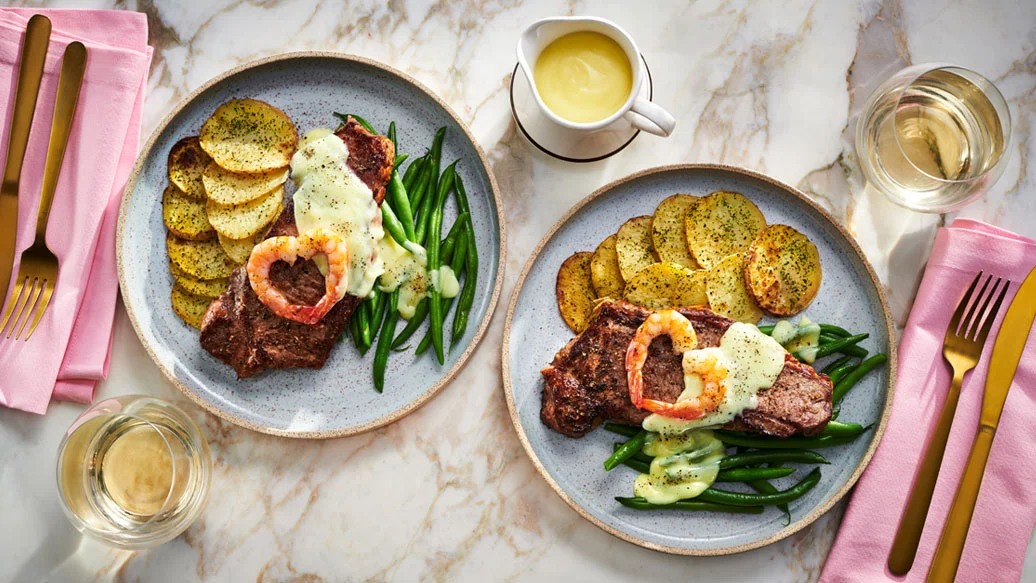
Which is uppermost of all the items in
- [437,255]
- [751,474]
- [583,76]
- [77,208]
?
[583,76]

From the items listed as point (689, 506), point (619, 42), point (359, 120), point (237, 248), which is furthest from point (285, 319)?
point (689, 506)

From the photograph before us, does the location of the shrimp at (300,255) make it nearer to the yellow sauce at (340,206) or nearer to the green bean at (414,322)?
the yellow sauce at (340,206)

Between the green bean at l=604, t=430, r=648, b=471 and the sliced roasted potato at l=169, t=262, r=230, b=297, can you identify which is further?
the sliced roasted potato at l=169, t=262, r=230, b=297

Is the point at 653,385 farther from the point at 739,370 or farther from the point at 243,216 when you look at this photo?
the point at 243,216

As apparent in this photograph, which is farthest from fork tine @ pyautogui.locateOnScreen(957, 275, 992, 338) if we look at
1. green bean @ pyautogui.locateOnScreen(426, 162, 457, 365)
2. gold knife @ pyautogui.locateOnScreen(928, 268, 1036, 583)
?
green bean @ pyautogui.locateOnScreen(426, 162, 457, 365)

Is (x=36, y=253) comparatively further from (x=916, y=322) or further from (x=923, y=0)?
(x=923, y=0)

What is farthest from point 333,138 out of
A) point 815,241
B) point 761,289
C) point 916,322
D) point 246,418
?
point 916,322

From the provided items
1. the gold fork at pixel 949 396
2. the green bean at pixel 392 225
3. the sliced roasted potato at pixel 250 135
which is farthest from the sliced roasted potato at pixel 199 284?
the gold fork at pixel 949 396

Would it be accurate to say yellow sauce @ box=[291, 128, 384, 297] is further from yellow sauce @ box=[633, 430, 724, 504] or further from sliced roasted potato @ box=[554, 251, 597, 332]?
yellow sauce @ box=[633, 430, 724, 504]
